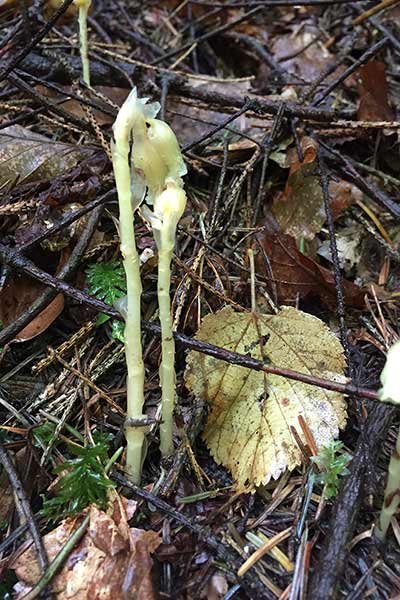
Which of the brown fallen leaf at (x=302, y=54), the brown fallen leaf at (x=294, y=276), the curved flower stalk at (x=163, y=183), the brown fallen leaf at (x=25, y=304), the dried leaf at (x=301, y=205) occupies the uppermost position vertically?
the brown fallen leaf at (x=302, y=54)

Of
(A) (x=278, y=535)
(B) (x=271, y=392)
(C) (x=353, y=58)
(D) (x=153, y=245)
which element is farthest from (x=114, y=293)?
(C) (x=353, y=58)

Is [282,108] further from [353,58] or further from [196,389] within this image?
[196,389]

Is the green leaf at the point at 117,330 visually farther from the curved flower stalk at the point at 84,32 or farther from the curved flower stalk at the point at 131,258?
the curved flower stalk at the point at 84,32

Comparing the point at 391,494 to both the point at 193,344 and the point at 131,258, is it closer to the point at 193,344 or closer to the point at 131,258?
the point at 193,344

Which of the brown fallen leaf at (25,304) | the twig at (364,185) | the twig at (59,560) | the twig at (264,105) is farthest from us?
the twig at (264,105)

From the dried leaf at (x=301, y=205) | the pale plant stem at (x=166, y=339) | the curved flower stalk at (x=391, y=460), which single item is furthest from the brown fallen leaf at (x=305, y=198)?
the curved flower stalk at (x=391, y=460)
